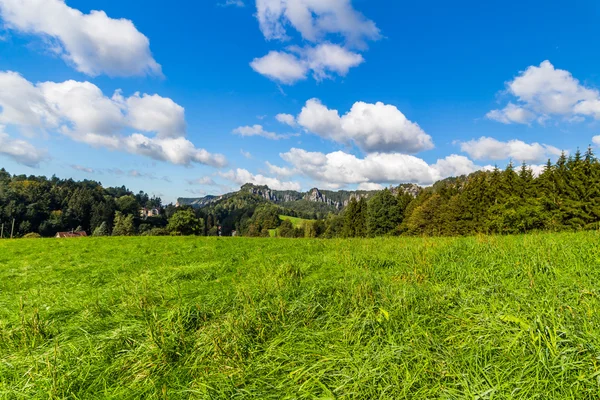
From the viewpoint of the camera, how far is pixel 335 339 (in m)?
3.21

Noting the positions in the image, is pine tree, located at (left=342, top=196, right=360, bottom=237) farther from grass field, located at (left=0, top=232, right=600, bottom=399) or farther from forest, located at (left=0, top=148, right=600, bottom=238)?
grass field, located at (left=0, top=232, right=600, bottom=399)

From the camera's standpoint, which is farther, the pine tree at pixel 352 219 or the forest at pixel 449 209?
the pine tree at pixel 352 219

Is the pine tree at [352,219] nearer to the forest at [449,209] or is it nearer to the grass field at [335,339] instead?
the forest at [449,209]

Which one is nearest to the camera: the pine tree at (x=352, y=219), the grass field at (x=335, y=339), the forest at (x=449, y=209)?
the grass field at (x=335, y=339)

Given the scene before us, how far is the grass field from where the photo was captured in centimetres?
235

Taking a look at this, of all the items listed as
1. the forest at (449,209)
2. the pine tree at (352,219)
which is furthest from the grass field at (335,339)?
the pine tree at (352,219)

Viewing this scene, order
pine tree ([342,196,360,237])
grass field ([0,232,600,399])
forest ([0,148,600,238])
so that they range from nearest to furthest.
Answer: grass field ([0,232,600,399]), forest ([0,148,600,238]), pine tree ([342,196,360,237])

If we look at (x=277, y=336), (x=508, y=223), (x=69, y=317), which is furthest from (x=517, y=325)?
(x=508, y=223)

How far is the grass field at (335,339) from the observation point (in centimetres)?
235

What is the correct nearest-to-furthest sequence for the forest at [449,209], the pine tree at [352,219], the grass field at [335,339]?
the grass field at [335,339] → the forest at [449,209] → the pine tree at [352,219]

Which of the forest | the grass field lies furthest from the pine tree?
the grass field

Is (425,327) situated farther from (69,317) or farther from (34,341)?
(69,317)

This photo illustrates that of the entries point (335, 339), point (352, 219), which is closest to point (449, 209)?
point (352, 219)

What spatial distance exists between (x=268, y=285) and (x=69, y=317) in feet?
11.4
